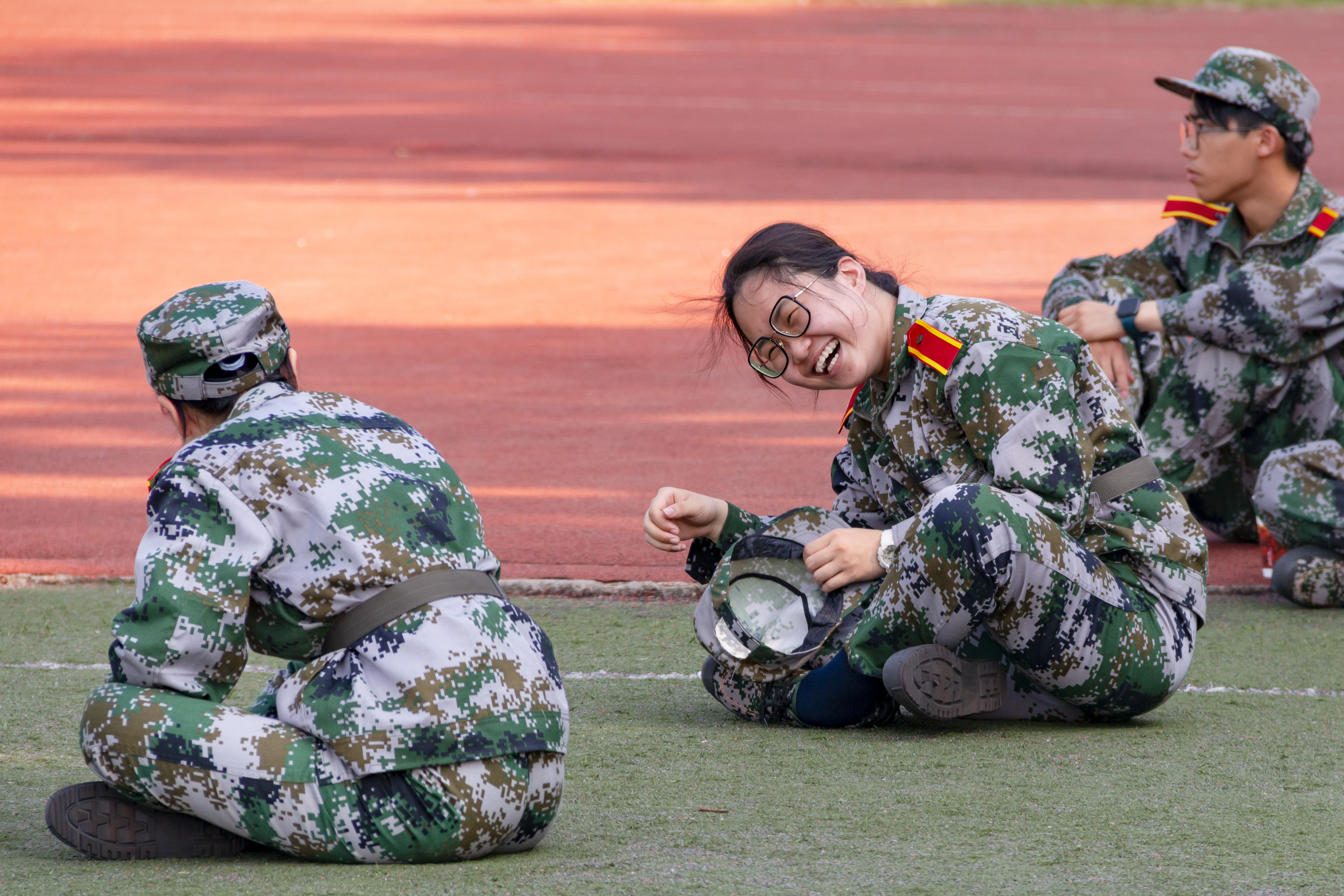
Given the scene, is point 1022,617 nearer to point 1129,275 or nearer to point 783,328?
point 783,328

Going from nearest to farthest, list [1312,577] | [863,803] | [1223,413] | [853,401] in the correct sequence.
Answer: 1. [863,803]
2. [853,401]
3. [1312,577]
4. [1223,413]

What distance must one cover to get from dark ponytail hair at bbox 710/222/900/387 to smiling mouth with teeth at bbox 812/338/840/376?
14cm

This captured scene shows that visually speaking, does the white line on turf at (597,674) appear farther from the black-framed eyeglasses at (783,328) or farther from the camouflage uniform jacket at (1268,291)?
the camouflage uniform jacket at (1268,291)

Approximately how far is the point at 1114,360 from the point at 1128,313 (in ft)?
0.51

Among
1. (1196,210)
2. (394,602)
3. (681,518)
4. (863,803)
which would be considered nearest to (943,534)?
(863,803)

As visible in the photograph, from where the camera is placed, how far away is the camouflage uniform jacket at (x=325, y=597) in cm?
A: 265

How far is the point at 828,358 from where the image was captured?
11.5 feet

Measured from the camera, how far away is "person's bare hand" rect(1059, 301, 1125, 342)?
526 cm

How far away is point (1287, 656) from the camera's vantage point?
175 inches

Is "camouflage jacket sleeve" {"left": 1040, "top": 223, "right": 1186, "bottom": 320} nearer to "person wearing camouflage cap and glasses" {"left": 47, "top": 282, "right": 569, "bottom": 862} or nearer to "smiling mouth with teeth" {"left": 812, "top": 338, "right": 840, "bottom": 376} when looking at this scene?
"smiling mouth with teeth" {"left": 812, "top": 338, "right": 840, "bottom": 376}

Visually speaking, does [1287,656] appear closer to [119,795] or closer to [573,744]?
Result: [573,744]

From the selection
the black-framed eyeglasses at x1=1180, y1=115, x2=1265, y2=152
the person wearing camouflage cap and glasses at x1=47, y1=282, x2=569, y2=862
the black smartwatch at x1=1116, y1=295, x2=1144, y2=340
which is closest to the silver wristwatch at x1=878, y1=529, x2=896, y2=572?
the person wearing camouflage cap and glasses at x1=47, y1=282, x2=569, y2=862

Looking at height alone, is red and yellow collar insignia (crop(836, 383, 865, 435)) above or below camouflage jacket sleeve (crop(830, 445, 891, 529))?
above

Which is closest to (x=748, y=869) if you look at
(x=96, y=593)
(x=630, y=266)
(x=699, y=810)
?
(x=699, y=810)
